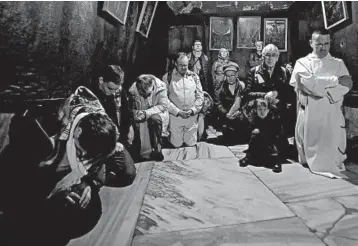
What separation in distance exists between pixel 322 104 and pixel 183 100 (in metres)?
2.22

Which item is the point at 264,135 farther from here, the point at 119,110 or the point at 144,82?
the point at 119,110

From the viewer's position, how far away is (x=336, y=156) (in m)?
3.61

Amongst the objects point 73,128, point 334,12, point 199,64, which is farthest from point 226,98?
point 73,128

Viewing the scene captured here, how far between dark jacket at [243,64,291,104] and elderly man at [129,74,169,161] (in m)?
1.54

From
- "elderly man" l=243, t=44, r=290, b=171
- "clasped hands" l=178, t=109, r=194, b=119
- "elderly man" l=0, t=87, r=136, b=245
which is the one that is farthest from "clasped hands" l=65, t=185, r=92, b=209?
"elderly man" l=243, t=44, r=290, b=171

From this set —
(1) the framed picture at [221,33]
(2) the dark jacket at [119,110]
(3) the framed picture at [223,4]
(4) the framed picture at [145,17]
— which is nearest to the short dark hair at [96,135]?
(2) the dark jacket at [119,110]

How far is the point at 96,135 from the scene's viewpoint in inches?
101

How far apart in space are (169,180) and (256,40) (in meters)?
5.08

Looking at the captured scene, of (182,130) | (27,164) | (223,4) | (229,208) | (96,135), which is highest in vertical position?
(223,4)

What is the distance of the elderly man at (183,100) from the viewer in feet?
16.2

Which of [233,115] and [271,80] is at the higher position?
[271,80]

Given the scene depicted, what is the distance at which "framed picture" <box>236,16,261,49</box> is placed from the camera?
7.13 m

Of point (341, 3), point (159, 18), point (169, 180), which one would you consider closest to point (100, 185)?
point (169, 180)

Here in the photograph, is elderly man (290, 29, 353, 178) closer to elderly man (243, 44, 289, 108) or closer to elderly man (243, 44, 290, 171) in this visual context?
elderly man (243, 44, 290, 171)
